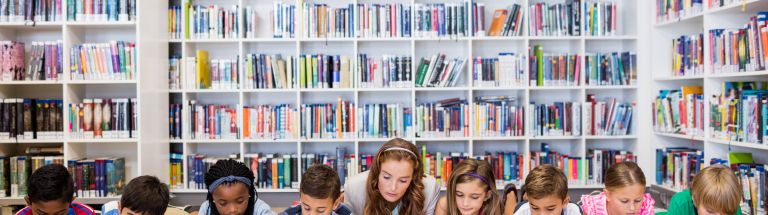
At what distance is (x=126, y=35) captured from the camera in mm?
4840

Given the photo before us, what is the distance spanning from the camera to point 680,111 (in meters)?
4.50

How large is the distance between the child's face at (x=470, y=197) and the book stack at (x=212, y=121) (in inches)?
91.3

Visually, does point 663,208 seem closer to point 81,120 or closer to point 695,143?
point 695,143

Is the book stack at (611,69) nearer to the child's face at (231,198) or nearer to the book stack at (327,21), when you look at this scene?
the book stack at (327,21)

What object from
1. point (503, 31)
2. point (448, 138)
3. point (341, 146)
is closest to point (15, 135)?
point (341, 146)

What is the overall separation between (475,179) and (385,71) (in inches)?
76.8

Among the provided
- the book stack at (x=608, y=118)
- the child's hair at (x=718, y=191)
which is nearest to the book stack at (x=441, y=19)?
the book stack at (x=608, y=118)

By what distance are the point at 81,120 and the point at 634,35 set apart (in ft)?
12.4

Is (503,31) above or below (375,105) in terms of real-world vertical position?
above

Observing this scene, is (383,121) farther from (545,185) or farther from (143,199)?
(143,199)

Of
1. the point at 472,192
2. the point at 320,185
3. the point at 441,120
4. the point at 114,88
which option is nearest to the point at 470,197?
the point at 472,192

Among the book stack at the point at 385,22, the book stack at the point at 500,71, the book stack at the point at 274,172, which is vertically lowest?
the book stack at the point at 274,172

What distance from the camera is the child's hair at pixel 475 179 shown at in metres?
3.02

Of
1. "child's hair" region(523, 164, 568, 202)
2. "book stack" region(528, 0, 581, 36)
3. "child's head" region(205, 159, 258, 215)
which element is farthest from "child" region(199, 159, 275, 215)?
"book stack" region(528, 0, 581, 36)
